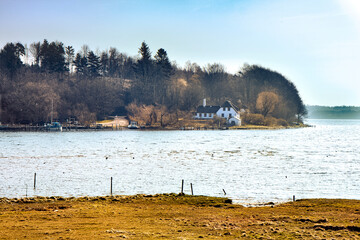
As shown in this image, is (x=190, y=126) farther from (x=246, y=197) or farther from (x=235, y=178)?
(x=246, y=197)

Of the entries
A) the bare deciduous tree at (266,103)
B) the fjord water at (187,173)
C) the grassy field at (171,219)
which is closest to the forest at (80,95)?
the bare deciduous tree at (266,103)

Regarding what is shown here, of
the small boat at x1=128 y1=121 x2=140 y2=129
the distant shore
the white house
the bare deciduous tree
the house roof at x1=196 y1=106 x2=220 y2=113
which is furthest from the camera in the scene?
the bare deciduous tree

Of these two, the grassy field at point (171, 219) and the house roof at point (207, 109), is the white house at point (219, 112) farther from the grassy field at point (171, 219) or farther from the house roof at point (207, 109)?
the grassy field at point (171, 219)

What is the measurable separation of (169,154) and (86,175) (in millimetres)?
26367

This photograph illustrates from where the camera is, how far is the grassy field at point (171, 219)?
68.5ft

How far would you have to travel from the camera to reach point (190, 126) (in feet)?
554

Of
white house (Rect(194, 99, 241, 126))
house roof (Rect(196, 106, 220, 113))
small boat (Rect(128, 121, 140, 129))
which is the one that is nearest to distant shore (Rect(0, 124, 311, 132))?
small boat (Rect(128, 121, 140, 129))

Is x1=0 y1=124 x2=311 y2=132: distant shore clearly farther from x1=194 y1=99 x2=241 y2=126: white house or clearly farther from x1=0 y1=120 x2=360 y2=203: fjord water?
x1=0 y1=120 x2=360 y2=203: fjord water

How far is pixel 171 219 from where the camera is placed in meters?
24.4

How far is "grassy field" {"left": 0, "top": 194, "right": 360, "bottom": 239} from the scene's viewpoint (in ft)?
68.5

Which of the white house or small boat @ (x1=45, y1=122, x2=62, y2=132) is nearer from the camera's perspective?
small boat @ (x1=45, y1=122, x2=62, y2=132)

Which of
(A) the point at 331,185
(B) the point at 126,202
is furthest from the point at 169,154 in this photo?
(B) the point at 126,202

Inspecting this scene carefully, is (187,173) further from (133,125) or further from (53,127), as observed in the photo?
(133,125)

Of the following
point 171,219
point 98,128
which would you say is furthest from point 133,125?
point 171,219
